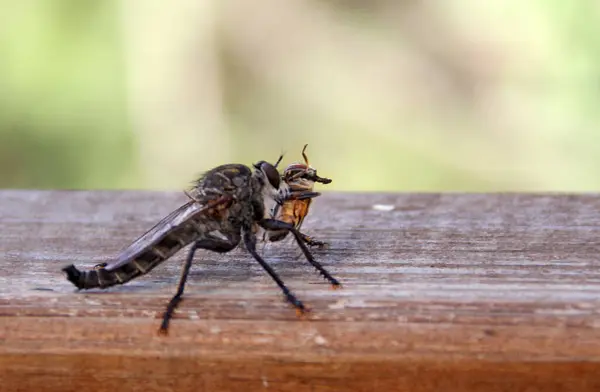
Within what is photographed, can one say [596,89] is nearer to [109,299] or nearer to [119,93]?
[119,93]

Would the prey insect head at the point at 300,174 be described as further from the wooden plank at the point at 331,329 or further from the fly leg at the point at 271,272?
the wooden plank at the point at 331,329

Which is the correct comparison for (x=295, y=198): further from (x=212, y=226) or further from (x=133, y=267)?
(x=133, y=267)

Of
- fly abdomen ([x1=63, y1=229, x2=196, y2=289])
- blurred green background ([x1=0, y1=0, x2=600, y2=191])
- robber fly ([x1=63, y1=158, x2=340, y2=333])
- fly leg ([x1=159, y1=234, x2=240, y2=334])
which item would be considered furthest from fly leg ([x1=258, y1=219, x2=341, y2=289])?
blurred green background ([x1=0, y1=0, x2=600, y2=191])

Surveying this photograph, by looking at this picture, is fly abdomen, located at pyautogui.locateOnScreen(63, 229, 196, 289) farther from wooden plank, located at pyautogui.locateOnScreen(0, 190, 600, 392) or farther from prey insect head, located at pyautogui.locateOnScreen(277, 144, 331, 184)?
prey insect head, located at pyautogui.locateOnScreen(277, 144, 331, 184)

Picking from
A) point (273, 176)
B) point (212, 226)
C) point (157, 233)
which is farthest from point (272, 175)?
point (157, 233)

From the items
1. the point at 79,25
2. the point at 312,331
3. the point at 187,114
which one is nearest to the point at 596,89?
the point at 187,114

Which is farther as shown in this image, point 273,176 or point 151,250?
point 273,176
